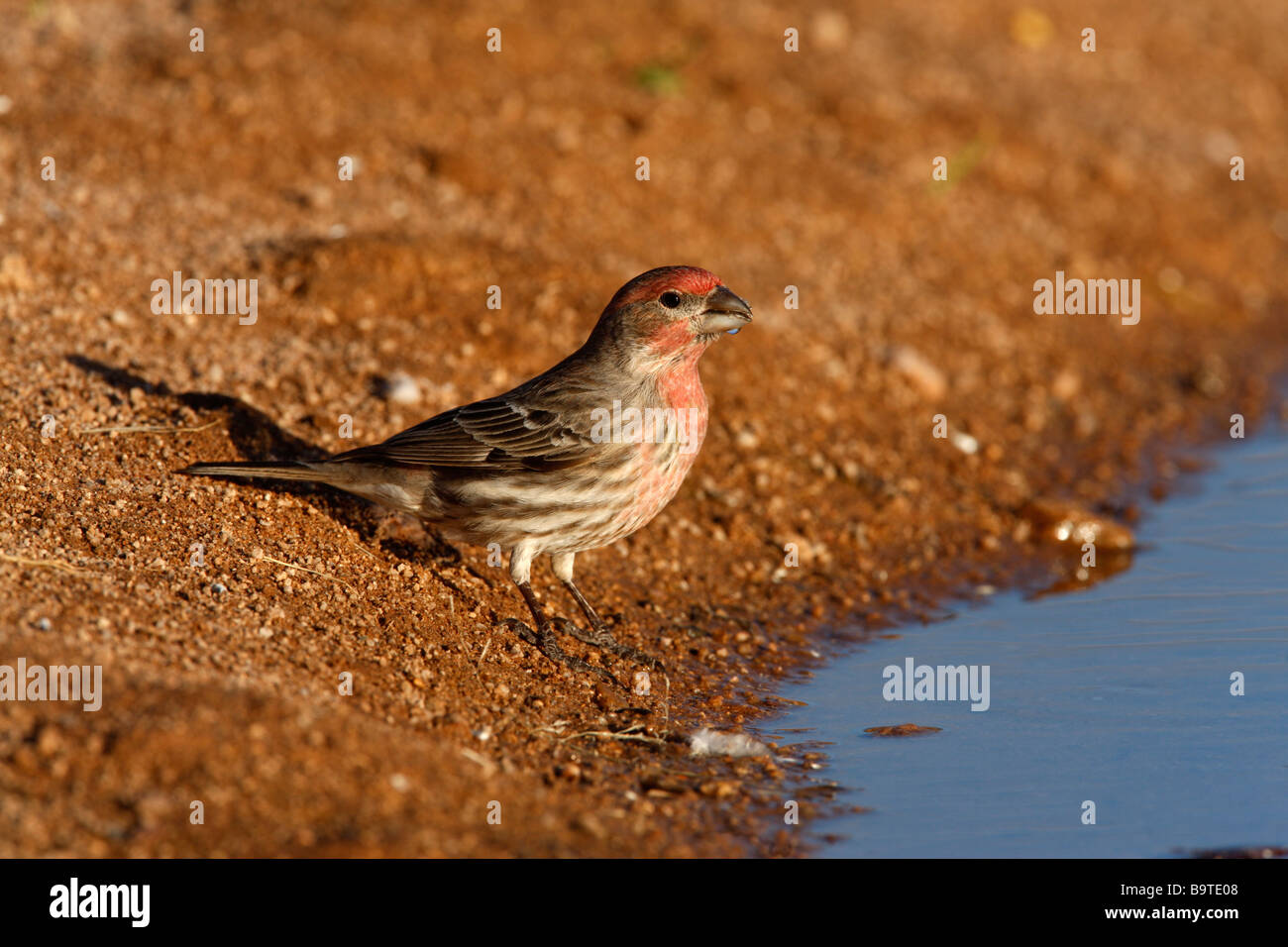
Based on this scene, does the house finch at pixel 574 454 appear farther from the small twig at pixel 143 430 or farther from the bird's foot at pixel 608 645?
the small twig at pixel 143 430

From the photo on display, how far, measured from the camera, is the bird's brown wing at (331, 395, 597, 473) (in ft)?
19.8

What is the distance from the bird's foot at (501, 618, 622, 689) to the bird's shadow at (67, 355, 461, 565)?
66cm

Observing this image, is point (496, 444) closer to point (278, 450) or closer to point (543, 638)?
point (543, 638)

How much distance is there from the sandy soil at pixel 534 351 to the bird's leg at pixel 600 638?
0.22 meters

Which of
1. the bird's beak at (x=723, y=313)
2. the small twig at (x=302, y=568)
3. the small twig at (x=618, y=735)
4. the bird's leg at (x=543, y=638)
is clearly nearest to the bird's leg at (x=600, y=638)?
the bird's leg at (x=543, y=638)

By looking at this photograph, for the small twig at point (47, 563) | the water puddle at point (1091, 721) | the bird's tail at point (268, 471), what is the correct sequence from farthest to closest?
the bird's tail at point (268, 471) < the small twig at point (47, 563) < the water puddle at point (1091, 721)

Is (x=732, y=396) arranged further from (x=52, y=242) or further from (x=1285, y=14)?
(x=1285, y=14)

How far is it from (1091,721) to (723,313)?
2350mm

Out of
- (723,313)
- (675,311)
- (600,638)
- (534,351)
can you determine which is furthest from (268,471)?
(534,351)

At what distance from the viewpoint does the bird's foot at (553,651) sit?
19.5 feet

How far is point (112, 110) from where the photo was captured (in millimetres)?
9633

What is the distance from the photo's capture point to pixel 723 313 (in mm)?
6145

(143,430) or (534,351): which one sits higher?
(534,351)
